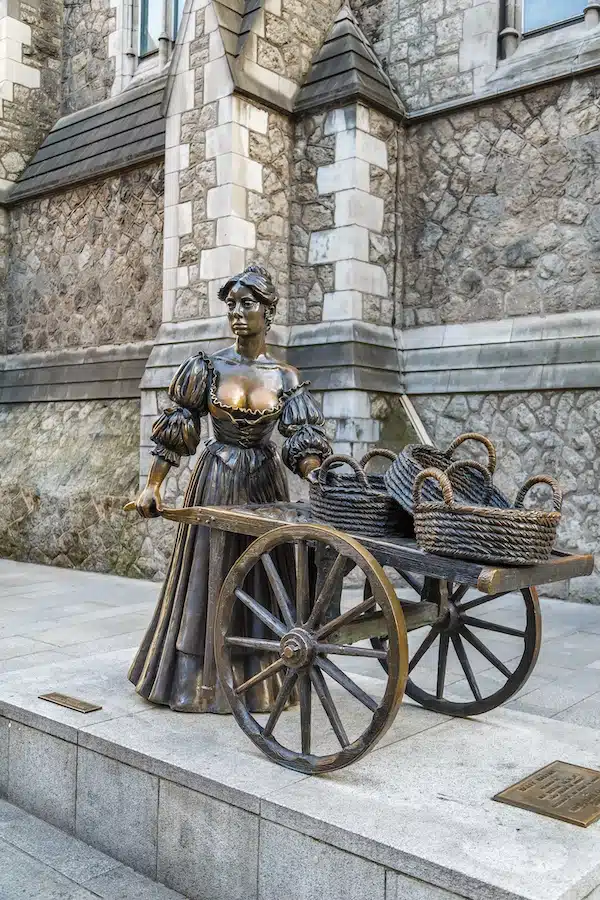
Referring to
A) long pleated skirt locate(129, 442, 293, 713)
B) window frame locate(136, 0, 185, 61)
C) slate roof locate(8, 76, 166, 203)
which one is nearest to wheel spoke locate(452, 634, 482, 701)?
long pleated skirt locate(129, 442, 293, 713)

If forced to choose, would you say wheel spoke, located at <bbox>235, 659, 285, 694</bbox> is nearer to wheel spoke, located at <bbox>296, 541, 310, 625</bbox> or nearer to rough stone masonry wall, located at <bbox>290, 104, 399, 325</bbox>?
wheel spoke, located at <bbox>296, 541, 310, 625</bbox>

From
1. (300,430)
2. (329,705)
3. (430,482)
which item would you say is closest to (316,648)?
(329,705)

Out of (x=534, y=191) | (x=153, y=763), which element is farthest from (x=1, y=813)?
(x=534, y=191)

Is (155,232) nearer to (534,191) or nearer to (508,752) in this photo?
(534,191)

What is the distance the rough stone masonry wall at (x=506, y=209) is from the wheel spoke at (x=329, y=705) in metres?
5.16

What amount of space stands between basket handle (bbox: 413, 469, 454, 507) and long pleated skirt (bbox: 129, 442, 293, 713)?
0.91 meters

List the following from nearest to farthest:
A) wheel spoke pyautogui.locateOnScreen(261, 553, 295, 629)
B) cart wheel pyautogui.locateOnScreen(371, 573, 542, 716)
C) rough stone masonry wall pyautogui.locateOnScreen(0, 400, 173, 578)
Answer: wheel spoke pyautogui.locateOnScreen(261, 553, 295, 629) → cart wheel pyautogui.locateOnScreen(371, 573, 542, 716) → rough stone masonry wall pyautogui.locateOnScreen(0, 400, 173, 578)

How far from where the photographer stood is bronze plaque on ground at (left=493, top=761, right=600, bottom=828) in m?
2.31

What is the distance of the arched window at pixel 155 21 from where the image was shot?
32.3ft

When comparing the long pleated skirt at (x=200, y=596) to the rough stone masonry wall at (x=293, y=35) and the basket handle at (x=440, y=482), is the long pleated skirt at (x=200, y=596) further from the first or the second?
the rough stone masonry wall at (x=293, y=35)

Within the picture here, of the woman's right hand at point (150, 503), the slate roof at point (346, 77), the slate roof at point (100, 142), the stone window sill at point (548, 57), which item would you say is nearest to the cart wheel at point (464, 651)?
the woman's right hand at point (150, 503)

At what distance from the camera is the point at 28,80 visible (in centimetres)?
1045

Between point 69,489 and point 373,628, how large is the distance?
21.1ft

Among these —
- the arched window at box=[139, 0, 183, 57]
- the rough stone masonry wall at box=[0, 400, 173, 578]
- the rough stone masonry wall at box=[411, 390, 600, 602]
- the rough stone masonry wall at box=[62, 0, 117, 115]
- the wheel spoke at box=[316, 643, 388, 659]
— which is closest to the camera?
the wheel spoke at box=[316, 643, 388, 659]
